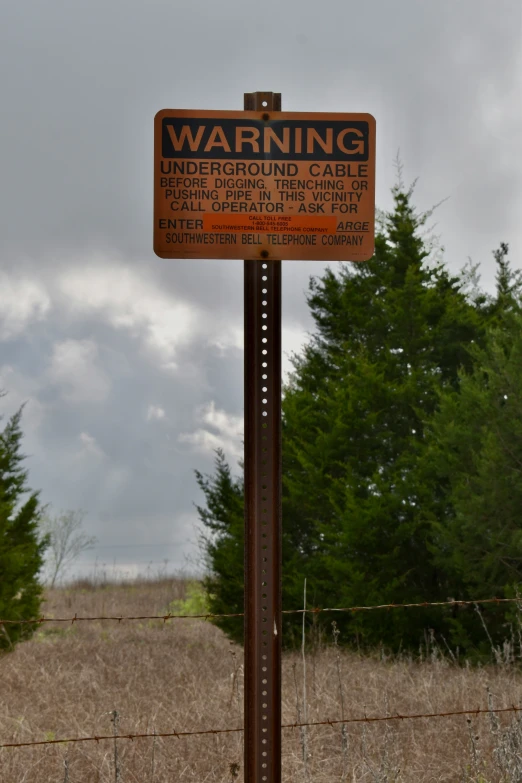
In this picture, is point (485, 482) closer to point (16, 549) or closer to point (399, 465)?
point (399, 465)

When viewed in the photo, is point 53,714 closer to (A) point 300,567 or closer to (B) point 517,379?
(A) point 300,567

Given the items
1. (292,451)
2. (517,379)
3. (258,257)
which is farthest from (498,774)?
(292,451)

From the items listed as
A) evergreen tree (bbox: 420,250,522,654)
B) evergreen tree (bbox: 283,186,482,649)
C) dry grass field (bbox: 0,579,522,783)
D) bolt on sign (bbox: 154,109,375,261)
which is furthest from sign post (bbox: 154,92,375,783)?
evergreen tree (bbox: 283,186,482,649)

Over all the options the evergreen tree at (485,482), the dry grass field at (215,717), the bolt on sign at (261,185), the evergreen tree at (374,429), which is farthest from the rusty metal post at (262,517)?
the evergreen tree at (374,429)

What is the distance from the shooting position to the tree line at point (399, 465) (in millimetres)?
11023

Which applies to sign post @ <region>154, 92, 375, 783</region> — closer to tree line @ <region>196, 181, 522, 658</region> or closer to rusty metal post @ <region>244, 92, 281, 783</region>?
rusty metal post @ <region>244, 92, 281, 783</region>

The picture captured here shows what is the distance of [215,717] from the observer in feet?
24.1

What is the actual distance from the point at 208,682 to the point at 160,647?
3.32m

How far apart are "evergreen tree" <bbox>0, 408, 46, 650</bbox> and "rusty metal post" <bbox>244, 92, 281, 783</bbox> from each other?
28.2 feet

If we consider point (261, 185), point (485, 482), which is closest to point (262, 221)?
point (261, 185)

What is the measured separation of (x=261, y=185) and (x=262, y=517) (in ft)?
4.66

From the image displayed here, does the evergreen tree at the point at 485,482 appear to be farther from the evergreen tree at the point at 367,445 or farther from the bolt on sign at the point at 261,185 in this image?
the bolt on sign at the point at 261,185

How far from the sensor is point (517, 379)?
1073 centimetres

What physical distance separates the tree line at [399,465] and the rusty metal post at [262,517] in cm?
731
